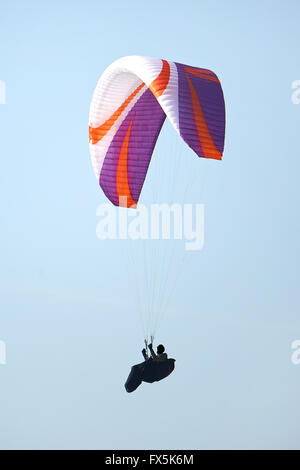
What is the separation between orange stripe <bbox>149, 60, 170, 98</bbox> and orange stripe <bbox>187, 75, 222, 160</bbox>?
0.55m

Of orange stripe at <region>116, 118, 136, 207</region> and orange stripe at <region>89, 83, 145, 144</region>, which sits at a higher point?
orange stripe at <region>89, 83, 145, 144</region>

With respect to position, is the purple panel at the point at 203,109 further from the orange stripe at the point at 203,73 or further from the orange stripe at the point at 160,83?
the orange stripe at the point at 160,83

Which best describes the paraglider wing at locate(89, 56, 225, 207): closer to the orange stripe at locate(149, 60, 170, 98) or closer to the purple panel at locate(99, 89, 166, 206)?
the purple panel at locate(99, 89, 166, 206)

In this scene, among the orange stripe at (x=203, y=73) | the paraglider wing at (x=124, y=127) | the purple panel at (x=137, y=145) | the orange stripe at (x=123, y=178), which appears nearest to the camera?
the orange stripe at (x=203, y=73)

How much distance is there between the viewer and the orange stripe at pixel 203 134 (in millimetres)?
20938

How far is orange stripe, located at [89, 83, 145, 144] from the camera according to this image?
2395 centimetres

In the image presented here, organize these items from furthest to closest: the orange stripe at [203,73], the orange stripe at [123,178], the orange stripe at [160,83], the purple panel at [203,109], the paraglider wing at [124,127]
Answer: the orange stripe at [123,178] → the paraglider wing at [124,127] → the orange stripe at [203,73] → the orange stripe at [160,83] → the purple panel at [203,109]

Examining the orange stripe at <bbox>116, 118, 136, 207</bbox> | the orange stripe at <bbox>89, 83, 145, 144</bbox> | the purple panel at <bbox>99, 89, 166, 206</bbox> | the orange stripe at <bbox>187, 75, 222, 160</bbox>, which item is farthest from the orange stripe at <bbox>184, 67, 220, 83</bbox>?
the orange stripe at <bbox>116, 118, 136, 207</bbox>

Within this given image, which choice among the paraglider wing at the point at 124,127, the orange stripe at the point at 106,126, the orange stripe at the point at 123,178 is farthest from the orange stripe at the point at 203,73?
the orange stripe at the point at 123,178

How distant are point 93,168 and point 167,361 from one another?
14.4ft

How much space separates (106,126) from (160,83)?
2693 mm

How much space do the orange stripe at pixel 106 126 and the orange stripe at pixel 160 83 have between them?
72.3 inches
